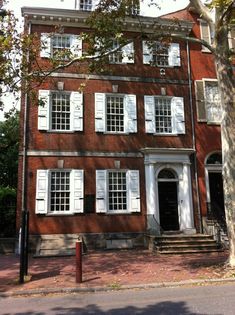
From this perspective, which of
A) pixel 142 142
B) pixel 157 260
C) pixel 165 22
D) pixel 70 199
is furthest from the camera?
pixel 165 22

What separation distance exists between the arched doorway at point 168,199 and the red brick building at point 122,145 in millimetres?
48

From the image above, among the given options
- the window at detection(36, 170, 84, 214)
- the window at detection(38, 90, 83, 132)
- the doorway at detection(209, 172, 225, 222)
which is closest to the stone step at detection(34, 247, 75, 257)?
the window at detection(36, 170, 84, 214)

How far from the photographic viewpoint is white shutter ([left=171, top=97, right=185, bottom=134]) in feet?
58.7

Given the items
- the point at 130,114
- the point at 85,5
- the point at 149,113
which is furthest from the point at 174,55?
the point at 85,5

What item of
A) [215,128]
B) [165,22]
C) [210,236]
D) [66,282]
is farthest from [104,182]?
[165,22]

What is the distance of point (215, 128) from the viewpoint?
18406mm

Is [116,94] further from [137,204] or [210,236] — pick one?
[210,236]

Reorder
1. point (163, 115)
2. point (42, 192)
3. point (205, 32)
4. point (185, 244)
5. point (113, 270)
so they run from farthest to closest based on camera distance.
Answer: point (205, 32) → point (163, 115) → point (42, 192) → point (185, 244) → point (113, 270)

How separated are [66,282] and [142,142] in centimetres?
942

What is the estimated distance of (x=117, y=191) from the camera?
16781 millimetres

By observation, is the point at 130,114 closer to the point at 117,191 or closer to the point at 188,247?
the point at 117,191

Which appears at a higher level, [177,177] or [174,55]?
[174,55]

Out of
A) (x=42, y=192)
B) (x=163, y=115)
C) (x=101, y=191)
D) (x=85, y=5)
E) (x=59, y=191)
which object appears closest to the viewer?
(x=42, y=192)

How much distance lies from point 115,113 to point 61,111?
2.63 m
